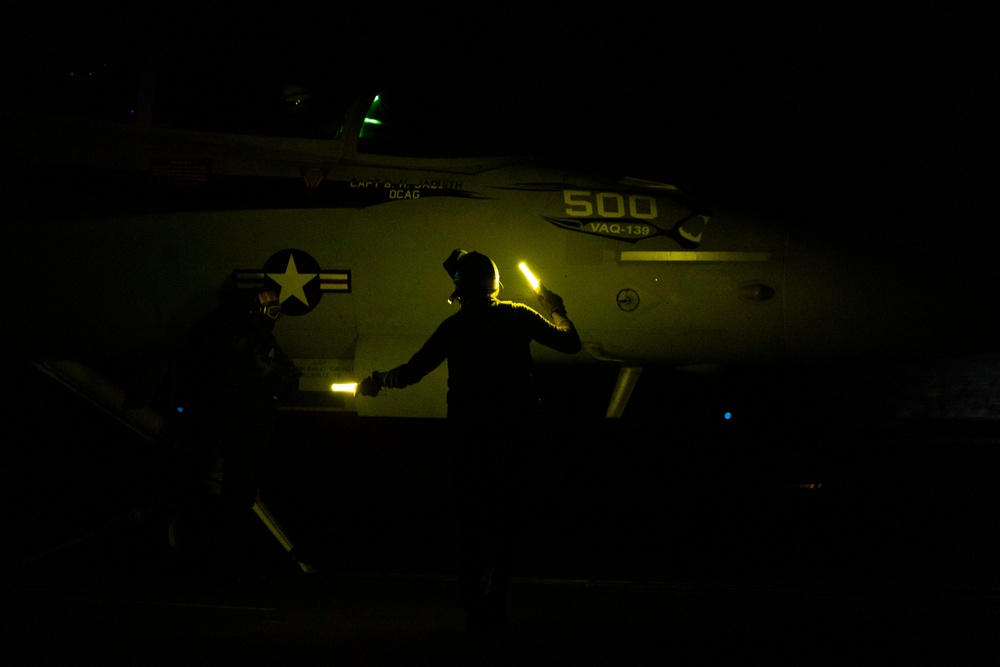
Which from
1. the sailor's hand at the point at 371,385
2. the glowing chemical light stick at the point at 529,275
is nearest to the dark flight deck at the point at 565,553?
the sailor's hand at the point at 371,385

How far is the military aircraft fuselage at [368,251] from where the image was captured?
525 cm

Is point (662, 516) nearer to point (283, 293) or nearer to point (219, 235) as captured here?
point (283, 293)

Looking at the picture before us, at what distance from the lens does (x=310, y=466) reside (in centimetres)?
793

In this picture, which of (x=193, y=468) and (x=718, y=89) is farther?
(x=718, y=89)

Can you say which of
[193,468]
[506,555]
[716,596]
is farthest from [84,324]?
[716,596]

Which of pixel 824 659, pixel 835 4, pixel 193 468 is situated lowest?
pixel 824 659

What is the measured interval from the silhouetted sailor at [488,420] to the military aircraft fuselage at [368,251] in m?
1.31

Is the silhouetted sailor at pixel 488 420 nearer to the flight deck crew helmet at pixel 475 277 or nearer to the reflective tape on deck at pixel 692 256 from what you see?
the flight deck crew helmet at pixel 475 277

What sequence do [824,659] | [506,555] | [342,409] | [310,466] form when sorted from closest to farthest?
[824,659] < [506,555] < [342,409] < [310,466]

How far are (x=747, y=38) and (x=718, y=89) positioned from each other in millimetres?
660

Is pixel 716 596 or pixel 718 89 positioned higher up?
pixel 718 89

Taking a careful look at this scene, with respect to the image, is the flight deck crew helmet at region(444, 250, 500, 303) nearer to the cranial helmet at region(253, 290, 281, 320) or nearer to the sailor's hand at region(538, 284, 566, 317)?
the sailor's hand at region(538, 284, 566, 317)

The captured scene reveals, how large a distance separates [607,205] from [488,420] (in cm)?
203

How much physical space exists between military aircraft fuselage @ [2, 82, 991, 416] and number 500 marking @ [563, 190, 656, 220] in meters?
0.01
